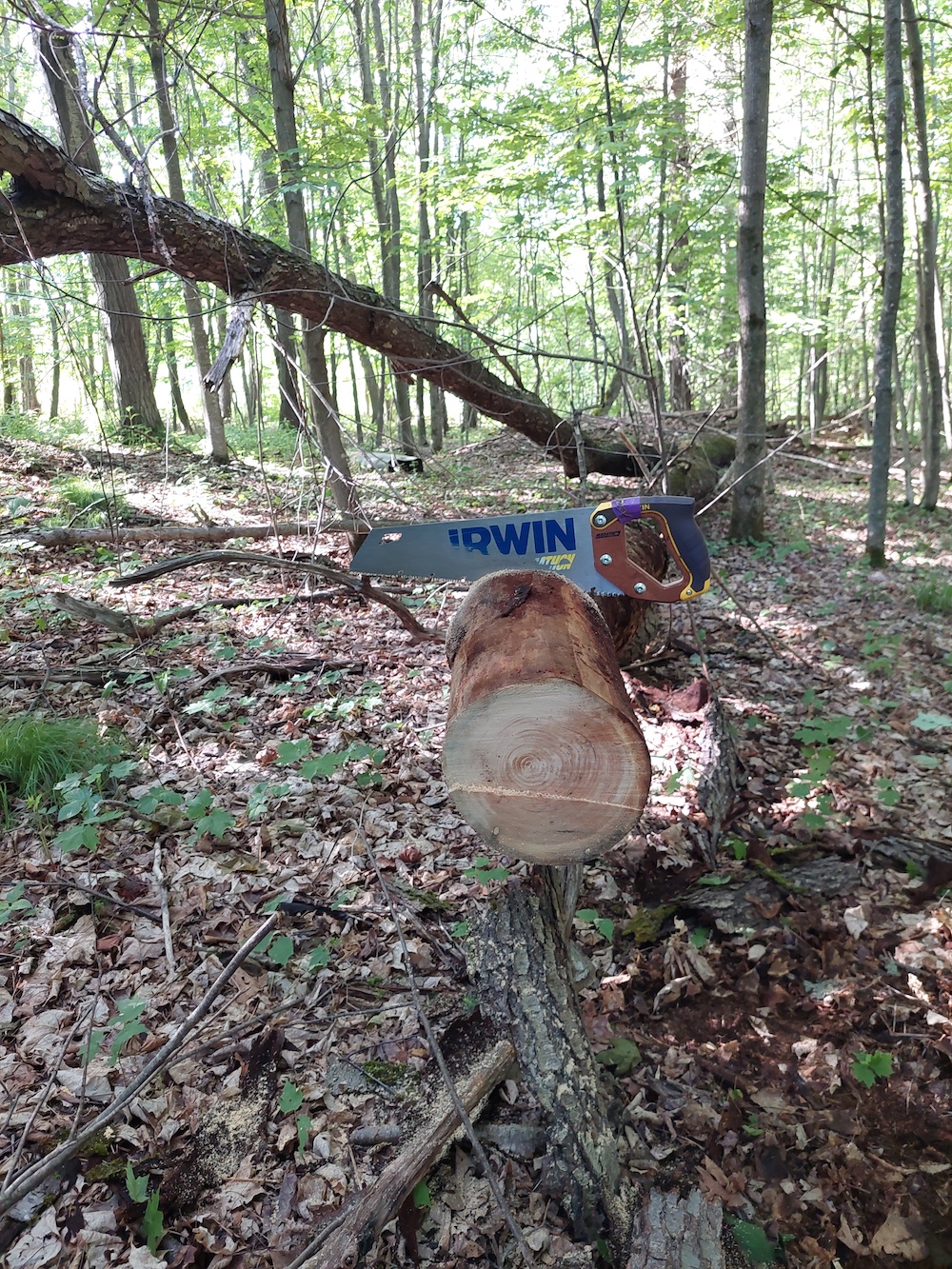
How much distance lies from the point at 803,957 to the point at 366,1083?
165 cm

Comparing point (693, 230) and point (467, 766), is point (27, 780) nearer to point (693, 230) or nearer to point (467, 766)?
point (467, 766)

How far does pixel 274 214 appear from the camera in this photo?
7.95 metres

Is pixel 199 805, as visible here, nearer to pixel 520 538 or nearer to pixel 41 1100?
pixel 41 1100

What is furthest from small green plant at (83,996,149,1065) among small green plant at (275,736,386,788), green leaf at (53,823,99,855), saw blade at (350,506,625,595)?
saw blade at (350,506,625,595)

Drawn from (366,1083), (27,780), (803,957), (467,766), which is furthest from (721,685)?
(27,780)

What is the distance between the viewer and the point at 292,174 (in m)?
5.49

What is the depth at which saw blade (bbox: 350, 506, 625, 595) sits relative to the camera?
10.2 ft

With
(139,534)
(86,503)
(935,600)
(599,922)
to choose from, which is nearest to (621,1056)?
(599,922)

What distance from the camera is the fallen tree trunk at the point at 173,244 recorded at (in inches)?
153

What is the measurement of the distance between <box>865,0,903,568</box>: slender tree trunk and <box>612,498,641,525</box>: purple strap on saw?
14.3 feet

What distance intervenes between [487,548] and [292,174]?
13.2ft

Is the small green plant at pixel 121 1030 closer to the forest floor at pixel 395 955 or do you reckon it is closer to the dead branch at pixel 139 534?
the forest floor at pixel 395 955

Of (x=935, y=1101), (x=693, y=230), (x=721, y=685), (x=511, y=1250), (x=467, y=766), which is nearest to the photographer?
(x=511, y=1250)

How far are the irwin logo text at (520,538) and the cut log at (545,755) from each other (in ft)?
3.35
